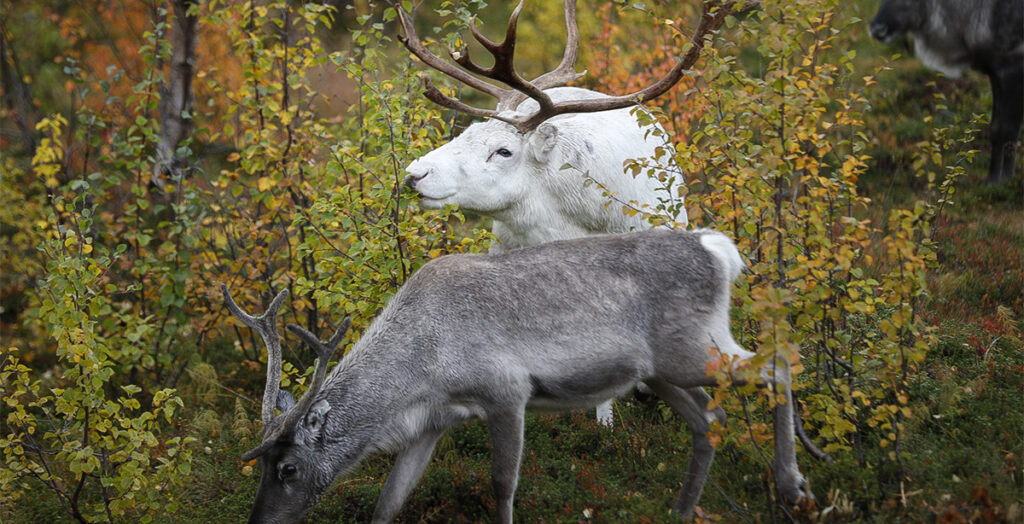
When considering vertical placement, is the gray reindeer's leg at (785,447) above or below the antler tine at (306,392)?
below

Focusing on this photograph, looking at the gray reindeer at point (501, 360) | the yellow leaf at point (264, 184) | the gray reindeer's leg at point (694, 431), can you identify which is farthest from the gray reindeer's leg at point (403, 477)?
the yellow leaf at point (264, 184)

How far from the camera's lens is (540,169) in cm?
667

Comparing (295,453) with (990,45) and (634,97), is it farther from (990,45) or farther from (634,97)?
(990,45)

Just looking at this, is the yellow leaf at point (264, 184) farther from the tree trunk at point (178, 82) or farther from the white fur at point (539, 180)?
the tree trunk at point (178, 82)

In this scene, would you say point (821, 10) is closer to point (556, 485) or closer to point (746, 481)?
point (746, 481)

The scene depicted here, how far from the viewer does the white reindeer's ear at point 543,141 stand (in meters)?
6.59

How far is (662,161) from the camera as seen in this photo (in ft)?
23.6

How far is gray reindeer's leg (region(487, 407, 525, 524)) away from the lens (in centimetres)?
488

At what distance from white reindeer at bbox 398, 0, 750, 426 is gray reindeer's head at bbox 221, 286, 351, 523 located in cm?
188

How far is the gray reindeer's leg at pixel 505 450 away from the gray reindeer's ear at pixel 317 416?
0.87 meters

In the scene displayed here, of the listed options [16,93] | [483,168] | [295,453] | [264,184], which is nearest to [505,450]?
[295,453]

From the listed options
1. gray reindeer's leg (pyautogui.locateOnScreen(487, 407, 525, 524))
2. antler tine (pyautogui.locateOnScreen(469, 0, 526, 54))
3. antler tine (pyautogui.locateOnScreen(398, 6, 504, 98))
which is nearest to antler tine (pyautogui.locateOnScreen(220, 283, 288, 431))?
gray reindeer's leg (pyautogui.locateOnScreen(487, 407, 525, 524))

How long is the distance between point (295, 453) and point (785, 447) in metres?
2.66

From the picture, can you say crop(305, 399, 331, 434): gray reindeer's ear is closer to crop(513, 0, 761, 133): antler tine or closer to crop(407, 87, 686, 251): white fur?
crop(407, 87, 686, 251): white fur
